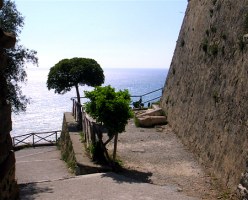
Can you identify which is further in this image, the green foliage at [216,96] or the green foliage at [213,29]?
the green foliage at [213,29]

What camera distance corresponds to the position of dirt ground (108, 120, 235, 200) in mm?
10859

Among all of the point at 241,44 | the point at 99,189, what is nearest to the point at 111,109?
the point at 99,189

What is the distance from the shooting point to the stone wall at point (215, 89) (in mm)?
10555

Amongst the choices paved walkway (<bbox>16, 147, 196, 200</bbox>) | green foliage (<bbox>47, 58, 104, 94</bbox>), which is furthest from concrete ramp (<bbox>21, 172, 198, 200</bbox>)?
green foliage (<bbox>47, 58, 104, 94</bbox>)

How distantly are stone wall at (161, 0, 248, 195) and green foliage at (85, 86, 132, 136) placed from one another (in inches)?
124

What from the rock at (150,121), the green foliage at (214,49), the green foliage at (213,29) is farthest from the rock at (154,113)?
the green foliage at (213,29)

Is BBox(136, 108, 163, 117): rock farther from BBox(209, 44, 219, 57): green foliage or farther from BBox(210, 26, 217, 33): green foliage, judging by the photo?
BBox(210, 26, 217, 33): green foliage

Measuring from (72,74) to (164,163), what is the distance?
9.76 meters

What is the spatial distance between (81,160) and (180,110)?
616 centimetres

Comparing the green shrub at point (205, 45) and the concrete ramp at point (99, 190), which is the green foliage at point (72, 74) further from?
the concrete ramp at point (99, 190)

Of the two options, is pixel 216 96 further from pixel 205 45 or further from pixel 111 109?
pixel 111 109

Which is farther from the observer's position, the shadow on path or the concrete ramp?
the shadow on path

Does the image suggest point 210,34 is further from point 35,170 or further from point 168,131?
point 35,170

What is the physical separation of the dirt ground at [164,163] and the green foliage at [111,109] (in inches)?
66.6
